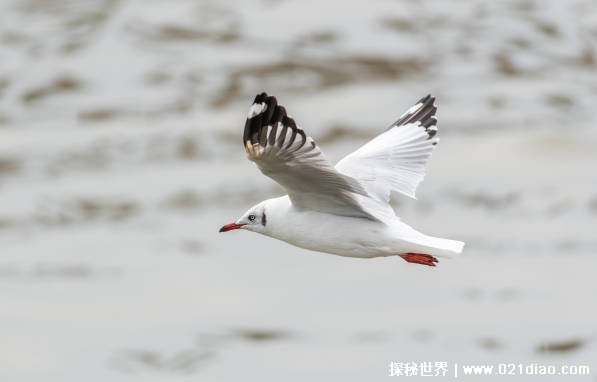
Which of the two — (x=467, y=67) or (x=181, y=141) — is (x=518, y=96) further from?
(x=181, y=141)

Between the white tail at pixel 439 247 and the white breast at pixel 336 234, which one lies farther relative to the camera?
the white breast at pixel 336 234

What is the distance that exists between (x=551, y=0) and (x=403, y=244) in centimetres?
2857

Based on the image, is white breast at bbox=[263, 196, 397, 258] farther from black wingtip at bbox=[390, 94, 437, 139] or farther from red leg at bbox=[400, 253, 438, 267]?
black wingtip at bbox=[390, 94, 437, 139]

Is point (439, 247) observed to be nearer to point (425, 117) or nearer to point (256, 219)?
point (256, 219)

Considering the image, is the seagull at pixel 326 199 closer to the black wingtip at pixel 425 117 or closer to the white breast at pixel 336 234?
the white breast at pixel 336 234

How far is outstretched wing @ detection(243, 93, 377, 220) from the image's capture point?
7766 mm

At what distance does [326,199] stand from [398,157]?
4.30 feet

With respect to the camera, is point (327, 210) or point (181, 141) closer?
point (327, 210)

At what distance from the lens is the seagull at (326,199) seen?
782 cm

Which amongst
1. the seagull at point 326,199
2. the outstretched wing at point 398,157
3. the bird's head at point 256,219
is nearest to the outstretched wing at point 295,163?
the seagull at point 326,199

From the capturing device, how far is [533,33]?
35.7m

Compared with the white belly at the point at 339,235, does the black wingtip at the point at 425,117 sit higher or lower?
higher

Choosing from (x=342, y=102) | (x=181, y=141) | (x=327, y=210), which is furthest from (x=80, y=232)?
(x=327, y=210)

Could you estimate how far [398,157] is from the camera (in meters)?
9.84
